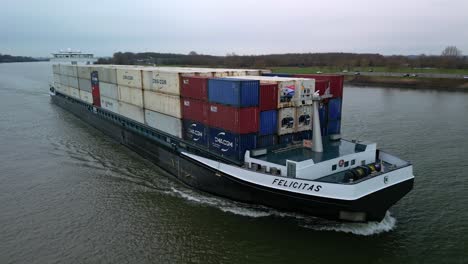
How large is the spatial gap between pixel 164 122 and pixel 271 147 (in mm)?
8879

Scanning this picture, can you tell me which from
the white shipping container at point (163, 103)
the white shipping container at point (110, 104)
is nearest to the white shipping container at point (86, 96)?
the white shipping container at point (110, 104)

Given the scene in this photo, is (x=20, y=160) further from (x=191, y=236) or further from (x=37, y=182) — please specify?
(x=191, y=236)

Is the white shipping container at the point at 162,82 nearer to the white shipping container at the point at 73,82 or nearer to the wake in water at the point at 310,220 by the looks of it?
the wake in water at the point at 310,220

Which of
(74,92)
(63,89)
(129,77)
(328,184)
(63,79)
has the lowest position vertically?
(328,184)

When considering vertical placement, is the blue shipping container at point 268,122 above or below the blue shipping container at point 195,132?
above

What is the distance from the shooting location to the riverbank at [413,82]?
6788cm

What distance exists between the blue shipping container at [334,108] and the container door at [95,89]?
24.4 m

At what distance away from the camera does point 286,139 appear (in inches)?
723

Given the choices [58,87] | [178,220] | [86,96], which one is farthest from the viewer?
[58,87]

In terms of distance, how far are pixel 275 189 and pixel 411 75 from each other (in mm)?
75272

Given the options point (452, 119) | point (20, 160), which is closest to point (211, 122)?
point (20, 160)

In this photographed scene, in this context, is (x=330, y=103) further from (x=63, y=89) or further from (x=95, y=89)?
(x=63, y=89)

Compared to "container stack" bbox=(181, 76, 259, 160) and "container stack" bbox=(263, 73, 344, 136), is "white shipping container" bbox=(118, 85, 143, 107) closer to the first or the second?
"container stack" bbox=(181, 76, 259, 160)

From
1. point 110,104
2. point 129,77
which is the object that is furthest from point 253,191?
point 110,104
